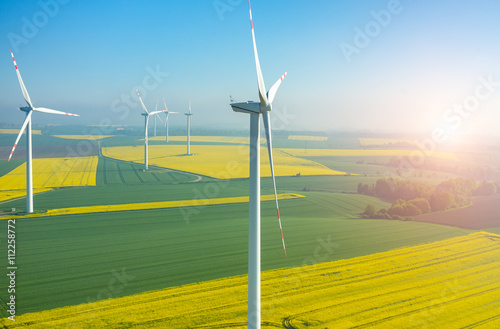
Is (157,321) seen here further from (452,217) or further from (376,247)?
(452,217)

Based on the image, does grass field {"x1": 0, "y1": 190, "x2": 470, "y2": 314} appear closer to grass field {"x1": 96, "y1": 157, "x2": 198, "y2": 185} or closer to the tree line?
the tree line

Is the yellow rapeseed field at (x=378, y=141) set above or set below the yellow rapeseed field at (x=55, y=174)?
above

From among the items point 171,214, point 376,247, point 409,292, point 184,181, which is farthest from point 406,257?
point 184,181

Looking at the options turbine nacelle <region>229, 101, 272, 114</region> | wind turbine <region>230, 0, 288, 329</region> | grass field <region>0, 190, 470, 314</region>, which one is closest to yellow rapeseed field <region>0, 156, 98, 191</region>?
grass field <region>0, 190, 470, 314</region>

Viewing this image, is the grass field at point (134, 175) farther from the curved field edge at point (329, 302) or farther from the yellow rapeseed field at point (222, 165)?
the curved field edge at point (329, 302)

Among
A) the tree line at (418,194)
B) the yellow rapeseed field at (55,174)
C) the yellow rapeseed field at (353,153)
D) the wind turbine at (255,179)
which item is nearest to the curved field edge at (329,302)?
the wind turbine at (255,179)
